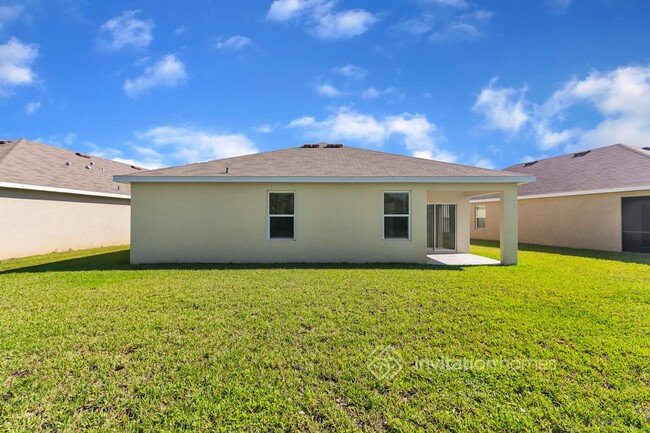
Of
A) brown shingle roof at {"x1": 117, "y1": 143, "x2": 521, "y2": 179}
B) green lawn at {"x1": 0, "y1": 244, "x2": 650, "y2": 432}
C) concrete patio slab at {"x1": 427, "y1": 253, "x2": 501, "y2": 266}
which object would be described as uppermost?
brown shingle roof at {"x1": 117, "y1": 143, "x2": 521, "y2": 179}

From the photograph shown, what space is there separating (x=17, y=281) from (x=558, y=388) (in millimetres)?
10960

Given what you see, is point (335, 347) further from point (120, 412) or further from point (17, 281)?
point (17, 281)

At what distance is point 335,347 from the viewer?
3748 millimetres

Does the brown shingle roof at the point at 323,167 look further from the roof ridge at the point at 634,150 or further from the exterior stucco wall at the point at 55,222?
the roof ridge at the point at 634,150

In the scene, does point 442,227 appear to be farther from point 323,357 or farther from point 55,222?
point 55,222

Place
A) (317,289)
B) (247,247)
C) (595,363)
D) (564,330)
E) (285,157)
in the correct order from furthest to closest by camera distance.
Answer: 1. (285,157)
2. (247,247)
3. (317,289)
4. (564,330)
5. (595,363)

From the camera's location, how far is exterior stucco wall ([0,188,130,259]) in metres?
11.2

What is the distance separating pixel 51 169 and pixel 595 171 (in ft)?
89.5

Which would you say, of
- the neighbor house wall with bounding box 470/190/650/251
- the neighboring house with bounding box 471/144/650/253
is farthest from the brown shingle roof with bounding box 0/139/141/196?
the neighbor house wall with bounding box 470/190/650/251

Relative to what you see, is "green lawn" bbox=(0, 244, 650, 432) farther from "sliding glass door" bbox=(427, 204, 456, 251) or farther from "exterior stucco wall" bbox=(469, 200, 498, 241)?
"exterior stucco wall" bbox=(469, 200, 498, 241)

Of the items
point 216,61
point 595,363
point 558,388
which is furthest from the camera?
point 216,61

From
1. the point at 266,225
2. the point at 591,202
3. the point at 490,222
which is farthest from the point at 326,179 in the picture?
the point at 490,222

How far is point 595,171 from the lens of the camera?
15094 millimetres

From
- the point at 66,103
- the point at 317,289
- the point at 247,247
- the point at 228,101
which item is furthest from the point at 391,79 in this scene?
the point at 66,103
